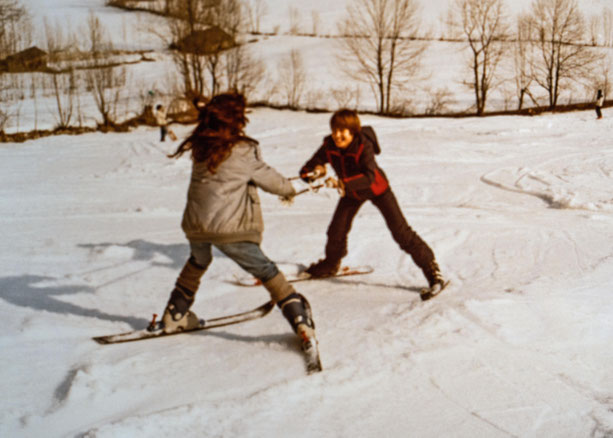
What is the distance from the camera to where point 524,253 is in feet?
19.2

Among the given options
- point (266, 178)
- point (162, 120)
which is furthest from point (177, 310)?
point (162, 120)

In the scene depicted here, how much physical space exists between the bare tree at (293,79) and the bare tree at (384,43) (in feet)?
10.5

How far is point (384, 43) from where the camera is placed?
3434cm

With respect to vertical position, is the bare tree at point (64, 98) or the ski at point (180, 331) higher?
the bare tree at point (64, 98)

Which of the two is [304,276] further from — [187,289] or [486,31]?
[486,31]

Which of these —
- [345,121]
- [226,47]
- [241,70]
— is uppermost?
[226,47]

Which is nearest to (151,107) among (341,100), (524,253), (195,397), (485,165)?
(341,100)

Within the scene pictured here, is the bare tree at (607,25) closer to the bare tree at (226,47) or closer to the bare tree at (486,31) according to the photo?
the bare tree at (486,31)

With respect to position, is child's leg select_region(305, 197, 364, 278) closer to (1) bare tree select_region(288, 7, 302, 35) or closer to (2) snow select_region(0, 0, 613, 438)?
(2) snow select_region(0, 0, 613, 438)

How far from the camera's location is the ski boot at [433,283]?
4531mm

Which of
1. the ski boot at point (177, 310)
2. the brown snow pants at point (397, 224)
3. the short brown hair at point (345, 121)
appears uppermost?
the short brown hair at point (345, 121)

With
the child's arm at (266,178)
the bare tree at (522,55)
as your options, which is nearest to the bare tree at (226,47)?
the bare tree at (522,55)

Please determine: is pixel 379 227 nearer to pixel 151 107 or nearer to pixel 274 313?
pixel 274 313

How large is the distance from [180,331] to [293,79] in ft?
99.6
